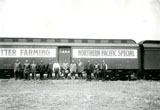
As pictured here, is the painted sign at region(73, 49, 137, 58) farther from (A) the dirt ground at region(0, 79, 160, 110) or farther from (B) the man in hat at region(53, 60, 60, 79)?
(A) the dirt ground at region(0, 79, 160, 110)

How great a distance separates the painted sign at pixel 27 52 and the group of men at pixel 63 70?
1044 millimetres

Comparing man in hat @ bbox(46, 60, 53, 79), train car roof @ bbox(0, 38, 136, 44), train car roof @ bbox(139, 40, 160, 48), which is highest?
train car roof @ bbox(0, 38, 136, 44)

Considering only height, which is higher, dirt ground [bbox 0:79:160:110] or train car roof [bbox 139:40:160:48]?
train car roof [bbox 139:40:160:48]

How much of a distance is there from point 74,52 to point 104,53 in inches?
113

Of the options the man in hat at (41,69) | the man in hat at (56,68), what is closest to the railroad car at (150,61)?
the man in hat at (56,68)

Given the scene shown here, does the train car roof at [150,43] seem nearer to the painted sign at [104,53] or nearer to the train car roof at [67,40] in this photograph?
the train car roof at [67,40]

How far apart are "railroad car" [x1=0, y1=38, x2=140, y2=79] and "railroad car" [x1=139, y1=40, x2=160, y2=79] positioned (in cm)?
60

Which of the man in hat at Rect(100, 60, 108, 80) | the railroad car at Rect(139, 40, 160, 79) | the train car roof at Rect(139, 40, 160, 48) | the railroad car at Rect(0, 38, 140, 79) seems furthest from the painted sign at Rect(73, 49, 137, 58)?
the man in hat at Rect(100, 60, 108, 80)

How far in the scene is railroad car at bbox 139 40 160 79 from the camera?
24.2m

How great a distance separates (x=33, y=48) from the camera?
77.0 feet

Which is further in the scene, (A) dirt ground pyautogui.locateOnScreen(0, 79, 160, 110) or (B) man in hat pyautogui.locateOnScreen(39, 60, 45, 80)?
(B) man in hat pyautogui.locateOnScreen(39, 60, 45, 80)

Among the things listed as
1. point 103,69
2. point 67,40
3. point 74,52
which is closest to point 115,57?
point 103,69

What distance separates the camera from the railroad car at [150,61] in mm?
24203

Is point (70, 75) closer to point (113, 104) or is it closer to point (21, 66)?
point (21, 66)
